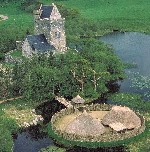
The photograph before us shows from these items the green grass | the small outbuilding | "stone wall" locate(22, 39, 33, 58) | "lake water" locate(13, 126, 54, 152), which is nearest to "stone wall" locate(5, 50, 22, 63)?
the green grass

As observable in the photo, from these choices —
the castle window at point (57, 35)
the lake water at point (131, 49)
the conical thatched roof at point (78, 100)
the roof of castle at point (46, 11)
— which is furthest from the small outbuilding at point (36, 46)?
the conical thatched roof at point (78, 100)

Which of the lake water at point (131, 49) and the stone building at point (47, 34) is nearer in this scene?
the lake water at point (131, 49)

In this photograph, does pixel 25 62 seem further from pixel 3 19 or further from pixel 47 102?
pixel 3 19

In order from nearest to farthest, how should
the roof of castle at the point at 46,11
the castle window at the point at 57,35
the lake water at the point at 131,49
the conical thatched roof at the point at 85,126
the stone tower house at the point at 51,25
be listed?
the conical thatched roof at the point at 85,126 → the lake water at the point at 131,49 → the stone tower house at the point at 51,25 → the roof of castle at the point at 46,11 → the castle window at the point at 57,35

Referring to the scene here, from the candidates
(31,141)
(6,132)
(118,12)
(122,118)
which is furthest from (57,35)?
(118,12)

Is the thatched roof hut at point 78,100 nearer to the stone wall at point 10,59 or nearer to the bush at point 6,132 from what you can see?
the bush at point 6,132
